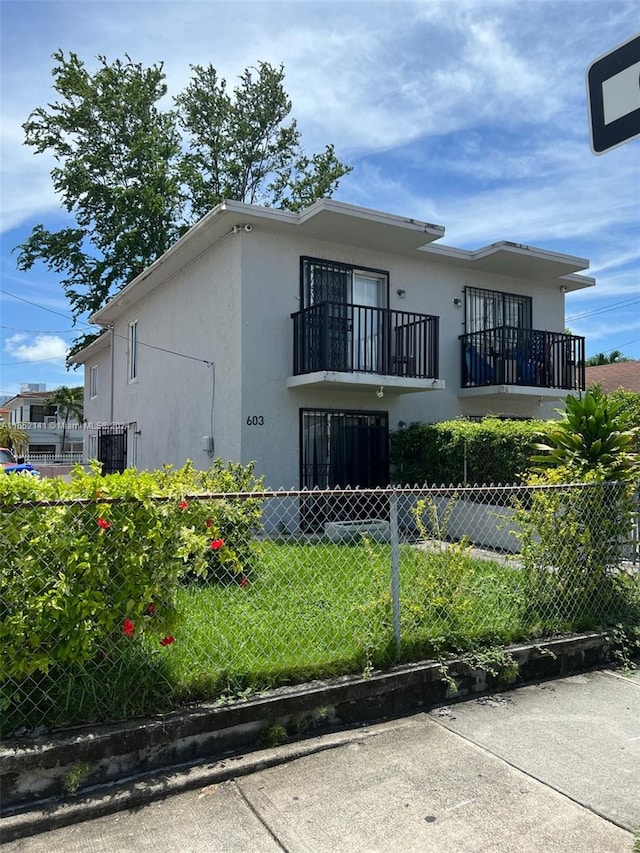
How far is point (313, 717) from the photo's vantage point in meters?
3.50

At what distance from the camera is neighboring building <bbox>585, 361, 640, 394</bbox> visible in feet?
70.7

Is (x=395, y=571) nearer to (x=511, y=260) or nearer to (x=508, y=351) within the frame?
(x=508, y=351)

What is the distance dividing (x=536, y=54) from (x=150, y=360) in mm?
11887

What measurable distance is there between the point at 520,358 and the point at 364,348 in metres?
3.85

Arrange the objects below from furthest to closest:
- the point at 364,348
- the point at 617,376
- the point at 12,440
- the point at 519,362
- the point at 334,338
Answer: the point at 12,440 → the point at 617,376 → the point at 519,362 → the point at 364,348 → the point at 334,338

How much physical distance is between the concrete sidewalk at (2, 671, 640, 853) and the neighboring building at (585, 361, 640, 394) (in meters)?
19.7

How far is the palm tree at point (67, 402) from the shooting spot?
42.8 metres

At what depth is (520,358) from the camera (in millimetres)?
12609

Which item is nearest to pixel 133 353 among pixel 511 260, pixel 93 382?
pixel 93 382

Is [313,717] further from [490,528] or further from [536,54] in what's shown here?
[490,528]

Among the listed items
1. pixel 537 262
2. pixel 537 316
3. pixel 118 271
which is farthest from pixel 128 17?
pixel 118 271

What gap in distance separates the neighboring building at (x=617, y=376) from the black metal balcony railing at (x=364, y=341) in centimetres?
1213

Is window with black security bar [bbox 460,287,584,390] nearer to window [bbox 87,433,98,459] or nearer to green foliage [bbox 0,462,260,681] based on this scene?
green foliage [bbox 0,462,260,681]

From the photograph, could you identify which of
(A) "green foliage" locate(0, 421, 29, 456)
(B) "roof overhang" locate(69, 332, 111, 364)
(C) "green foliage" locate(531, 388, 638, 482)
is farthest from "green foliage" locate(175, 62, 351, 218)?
(C) "green foliage" locate(531, 388, 638, 482)
